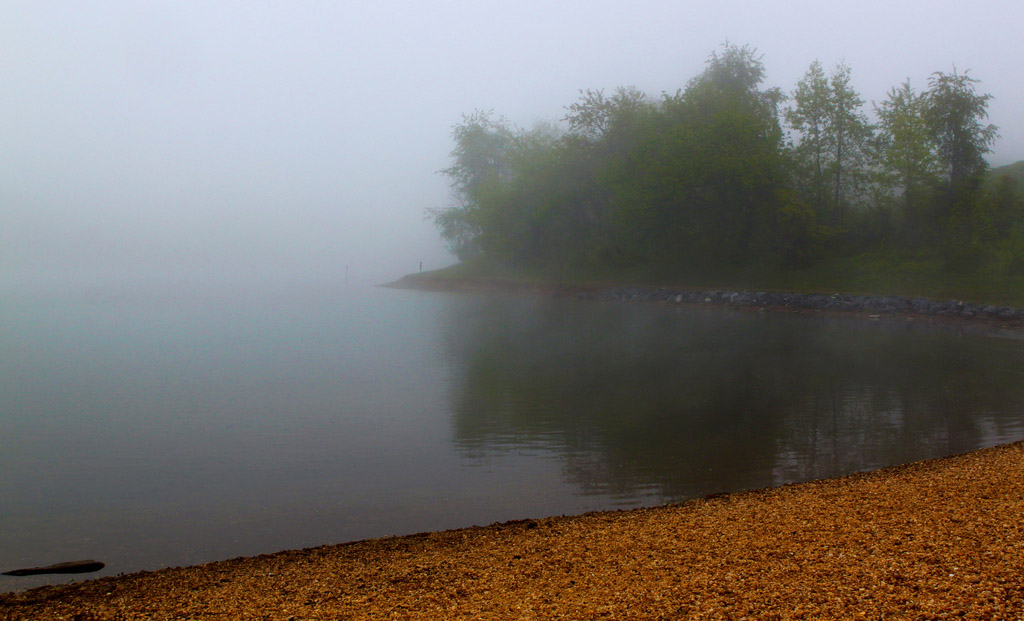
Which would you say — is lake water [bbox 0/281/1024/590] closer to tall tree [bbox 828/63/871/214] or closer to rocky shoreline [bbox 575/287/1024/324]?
rocky shoreline [bbox 575/287/1024/324]

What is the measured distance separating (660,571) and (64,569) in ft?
18.0

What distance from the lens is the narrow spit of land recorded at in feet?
14.9

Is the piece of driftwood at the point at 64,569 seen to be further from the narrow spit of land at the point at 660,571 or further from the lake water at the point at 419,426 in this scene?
the narrow spit of land at the point at 660,571

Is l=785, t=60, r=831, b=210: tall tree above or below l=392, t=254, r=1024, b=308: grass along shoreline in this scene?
above

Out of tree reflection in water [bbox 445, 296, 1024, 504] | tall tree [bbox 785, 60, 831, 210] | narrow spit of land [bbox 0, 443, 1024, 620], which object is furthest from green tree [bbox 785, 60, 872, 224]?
narrow spit of land [bbox 0, 443, 1024, 620]

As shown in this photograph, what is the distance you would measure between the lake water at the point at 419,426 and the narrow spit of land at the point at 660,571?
114 centimetres

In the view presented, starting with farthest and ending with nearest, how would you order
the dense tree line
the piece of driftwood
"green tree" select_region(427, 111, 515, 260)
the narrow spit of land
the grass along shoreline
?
"green tree" select_region(427, 111, 515, 260) → the dense tree line → the grass along shoreline → the piece of driftwood → the narrow spit of land

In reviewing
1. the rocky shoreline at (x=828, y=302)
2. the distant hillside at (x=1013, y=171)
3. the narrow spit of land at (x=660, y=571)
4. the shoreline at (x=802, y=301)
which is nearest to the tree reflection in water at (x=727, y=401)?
the narrow spit of land at (x=660, y=571)

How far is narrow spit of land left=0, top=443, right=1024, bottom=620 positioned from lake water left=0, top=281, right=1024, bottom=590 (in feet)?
3.74

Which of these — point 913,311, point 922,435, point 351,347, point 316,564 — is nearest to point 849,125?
point 913,311

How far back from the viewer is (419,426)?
1303 cm

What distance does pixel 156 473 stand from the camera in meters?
10.0

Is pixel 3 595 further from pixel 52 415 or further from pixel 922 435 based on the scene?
pixel 922 435

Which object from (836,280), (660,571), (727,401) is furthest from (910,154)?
(660,571)
